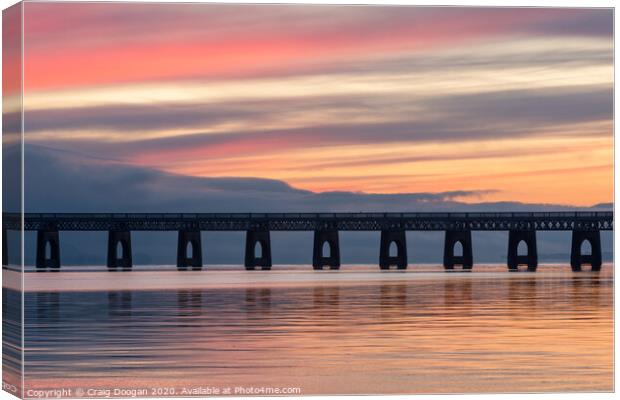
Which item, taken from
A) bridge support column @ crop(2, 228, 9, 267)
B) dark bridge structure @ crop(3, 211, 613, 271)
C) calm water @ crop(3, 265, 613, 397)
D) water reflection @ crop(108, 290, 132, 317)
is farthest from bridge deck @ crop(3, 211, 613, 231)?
bridge support column @ crop(2, 228, 9, 267)

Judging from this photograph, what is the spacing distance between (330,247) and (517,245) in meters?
19.3

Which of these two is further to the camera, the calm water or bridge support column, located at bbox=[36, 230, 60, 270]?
bridge support column, located at bbox=[36, 230, 60, 270]

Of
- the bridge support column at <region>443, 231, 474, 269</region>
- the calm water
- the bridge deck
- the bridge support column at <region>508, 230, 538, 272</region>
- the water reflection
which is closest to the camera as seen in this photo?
the calm water

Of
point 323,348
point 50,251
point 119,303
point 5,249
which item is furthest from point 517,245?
point 5,249

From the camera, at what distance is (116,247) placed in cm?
14512

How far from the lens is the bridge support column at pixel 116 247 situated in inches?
5472

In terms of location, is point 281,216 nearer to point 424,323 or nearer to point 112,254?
point 112,254

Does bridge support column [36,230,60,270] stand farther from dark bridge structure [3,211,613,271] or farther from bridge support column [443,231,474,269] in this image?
bridge support column [443,231,474,269]

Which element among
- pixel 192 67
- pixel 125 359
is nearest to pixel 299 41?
pixel 192 67

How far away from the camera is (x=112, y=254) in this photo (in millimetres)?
141500

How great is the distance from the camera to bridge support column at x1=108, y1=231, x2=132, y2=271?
139000mm

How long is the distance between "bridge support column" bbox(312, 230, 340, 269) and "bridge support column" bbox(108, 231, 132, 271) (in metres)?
18.2

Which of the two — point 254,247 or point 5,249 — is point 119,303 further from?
point 254,247

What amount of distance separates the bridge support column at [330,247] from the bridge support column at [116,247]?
59.8ft
